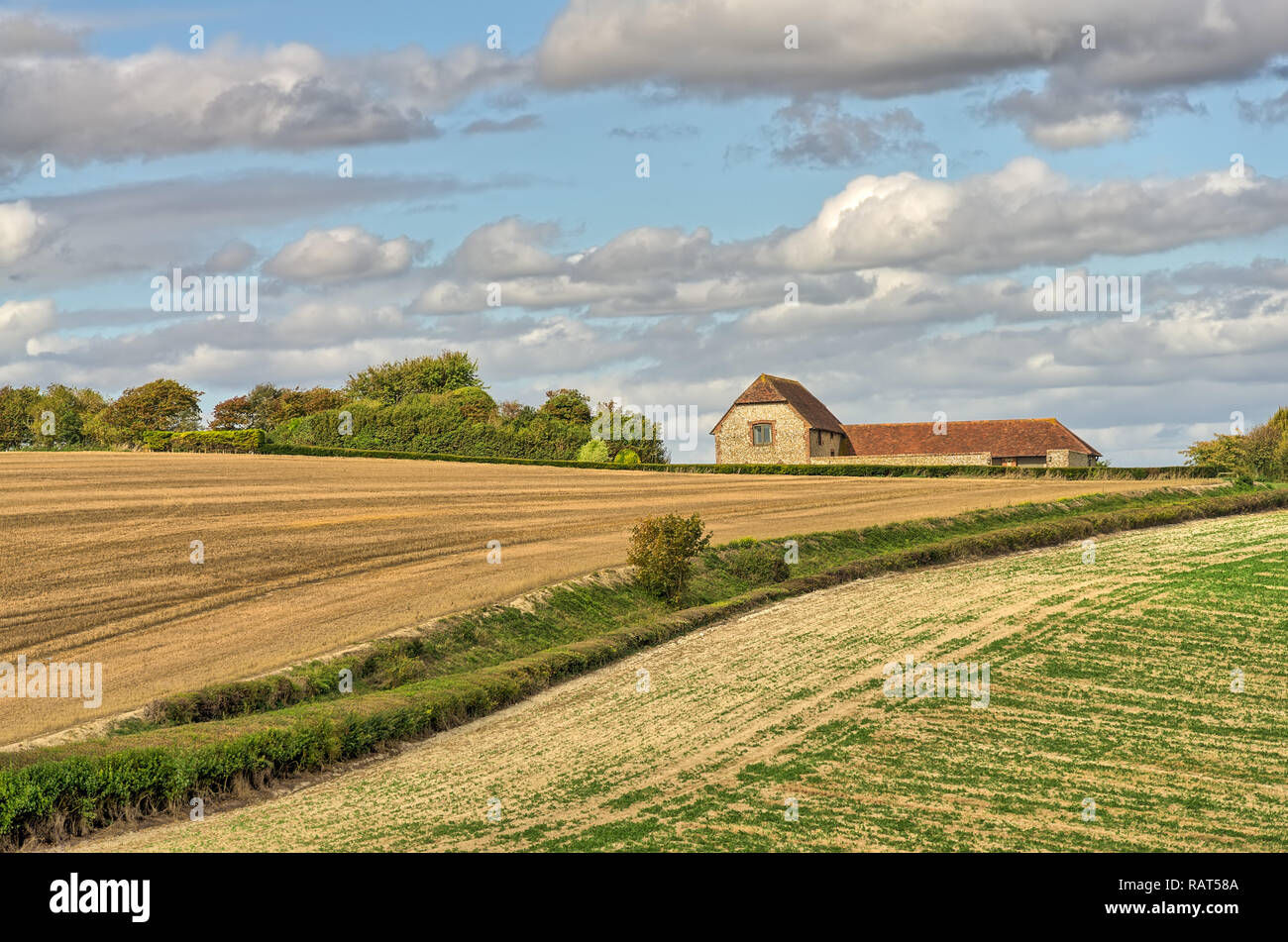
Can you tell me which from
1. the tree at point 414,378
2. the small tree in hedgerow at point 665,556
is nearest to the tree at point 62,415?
the tree at point 414,378

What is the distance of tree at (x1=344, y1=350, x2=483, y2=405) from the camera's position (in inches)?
4756

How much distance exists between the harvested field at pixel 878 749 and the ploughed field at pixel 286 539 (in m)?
7.17

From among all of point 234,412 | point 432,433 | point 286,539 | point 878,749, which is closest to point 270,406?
point 234,412

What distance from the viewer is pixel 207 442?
79.3 meters

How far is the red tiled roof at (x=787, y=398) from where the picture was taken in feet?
300

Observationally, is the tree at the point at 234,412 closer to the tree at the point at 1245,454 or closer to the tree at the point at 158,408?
the tree at the point at 158,408

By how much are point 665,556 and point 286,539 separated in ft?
46.9

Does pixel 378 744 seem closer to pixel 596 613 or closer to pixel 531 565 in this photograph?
pixel 596 613

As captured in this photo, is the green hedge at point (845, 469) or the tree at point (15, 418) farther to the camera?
the tree at point (15, 418)

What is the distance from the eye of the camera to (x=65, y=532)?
40.1 meters

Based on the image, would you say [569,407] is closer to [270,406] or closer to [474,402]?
[474,402]

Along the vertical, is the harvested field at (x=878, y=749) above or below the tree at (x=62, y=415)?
below

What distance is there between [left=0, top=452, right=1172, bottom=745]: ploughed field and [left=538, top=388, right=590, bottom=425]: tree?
37907 millimetres

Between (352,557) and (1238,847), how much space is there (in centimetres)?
2999
